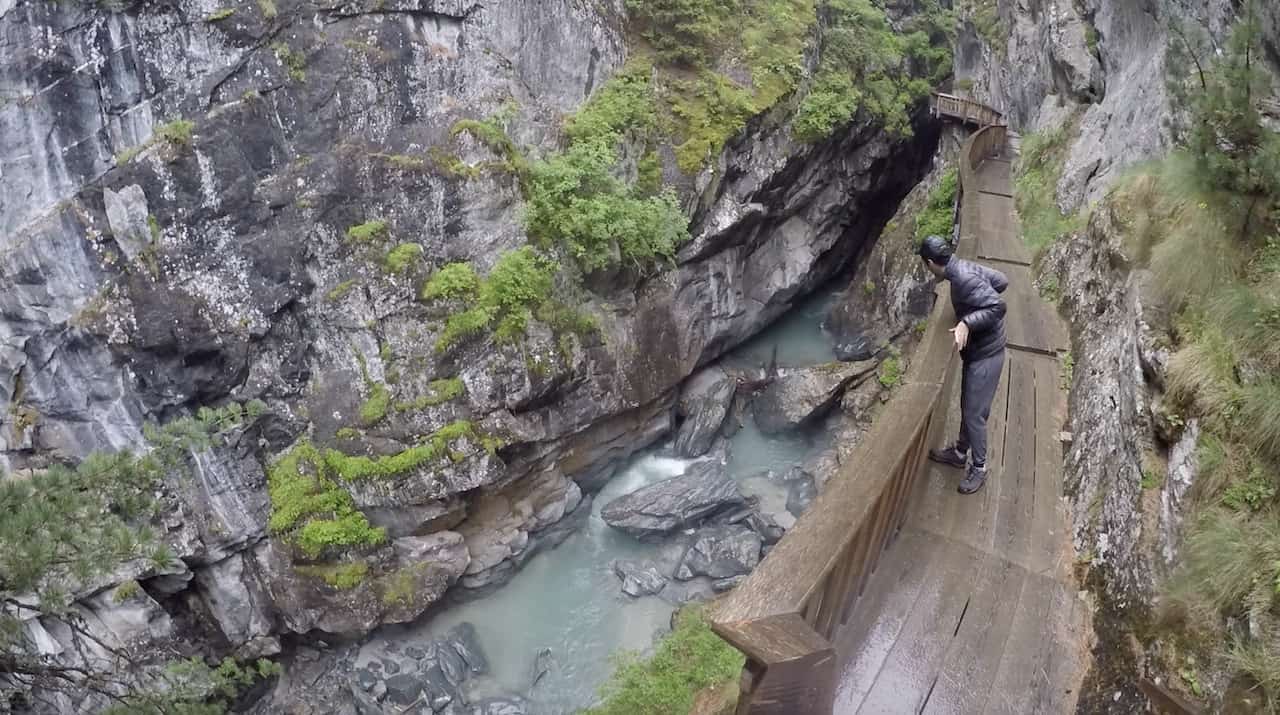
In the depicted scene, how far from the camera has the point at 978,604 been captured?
3.59 meters

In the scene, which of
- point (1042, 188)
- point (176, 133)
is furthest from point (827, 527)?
point (176, 133)

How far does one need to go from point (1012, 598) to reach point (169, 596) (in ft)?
44.6

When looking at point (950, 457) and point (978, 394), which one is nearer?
point (978, 394)

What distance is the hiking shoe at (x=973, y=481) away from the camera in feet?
14.2

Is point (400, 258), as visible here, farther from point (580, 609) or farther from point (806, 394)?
point (806, 394)

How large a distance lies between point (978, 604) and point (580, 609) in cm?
1048

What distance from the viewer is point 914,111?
23156 millimetres

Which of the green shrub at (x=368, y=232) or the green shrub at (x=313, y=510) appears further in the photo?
the green shrub at (x=368, y=232)

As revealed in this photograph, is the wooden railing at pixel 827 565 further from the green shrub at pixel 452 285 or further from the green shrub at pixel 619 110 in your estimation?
the green shrub at pixel 619 110

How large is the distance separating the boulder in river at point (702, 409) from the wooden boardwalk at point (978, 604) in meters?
11.4

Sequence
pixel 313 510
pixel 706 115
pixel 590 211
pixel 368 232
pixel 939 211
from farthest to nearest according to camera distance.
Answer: pixel 939 211, pixel 706 115, pixel 590 211, pixel 368 232, pixel 313 510

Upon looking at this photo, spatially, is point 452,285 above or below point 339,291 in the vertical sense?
below

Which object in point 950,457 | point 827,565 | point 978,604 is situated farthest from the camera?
point 950,457

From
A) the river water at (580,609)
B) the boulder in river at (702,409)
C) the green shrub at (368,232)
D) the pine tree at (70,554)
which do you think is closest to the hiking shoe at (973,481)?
the pine tree at (70,554)
